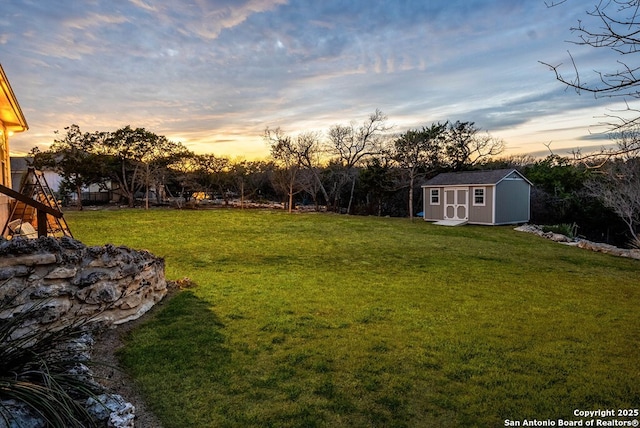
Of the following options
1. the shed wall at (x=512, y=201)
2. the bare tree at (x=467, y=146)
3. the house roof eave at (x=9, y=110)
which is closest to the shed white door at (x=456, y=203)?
the shed wall at (x=512, y=201)

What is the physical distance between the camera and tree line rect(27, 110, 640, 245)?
2292 cm

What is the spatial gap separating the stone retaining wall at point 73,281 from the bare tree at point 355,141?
22.1 metres

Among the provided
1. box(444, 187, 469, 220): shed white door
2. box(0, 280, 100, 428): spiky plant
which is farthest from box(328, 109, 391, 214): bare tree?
box(0, 280, 100, 428): spiky plant

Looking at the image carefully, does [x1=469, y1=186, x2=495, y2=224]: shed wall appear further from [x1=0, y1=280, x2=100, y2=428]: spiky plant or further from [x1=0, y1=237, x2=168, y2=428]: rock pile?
[x1=0, y1=280, x2=100, y2=428]: spiky plant

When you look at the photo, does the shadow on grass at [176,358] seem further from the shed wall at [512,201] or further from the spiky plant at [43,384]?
the shed wall at [512,201]

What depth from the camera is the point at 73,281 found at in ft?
13.0

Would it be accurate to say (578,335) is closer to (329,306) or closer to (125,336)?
(329,306)

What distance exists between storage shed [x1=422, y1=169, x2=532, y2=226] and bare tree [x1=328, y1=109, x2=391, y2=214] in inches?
288

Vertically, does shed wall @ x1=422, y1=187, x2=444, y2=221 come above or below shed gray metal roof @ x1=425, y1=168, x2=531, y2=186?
below

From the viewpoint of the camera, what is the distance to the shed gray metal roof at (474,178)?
18.8m

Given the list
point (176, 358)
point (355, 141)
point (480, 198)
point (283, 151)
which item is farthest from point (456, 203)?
point (176, 358)

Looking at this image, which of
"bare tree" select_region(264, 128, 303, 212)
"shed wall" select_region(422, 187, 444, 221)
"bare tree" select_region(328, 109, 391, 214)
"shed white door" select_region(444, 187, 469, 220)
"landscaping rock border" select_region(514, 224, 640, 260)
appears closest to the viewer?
"landscaping rock border" select_region(514, 224, 640, 260)

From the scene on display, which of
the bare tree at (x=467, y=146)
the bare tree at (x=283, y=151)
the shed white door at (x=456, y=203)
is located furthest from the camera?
the bare tree at (x=467, y=146)

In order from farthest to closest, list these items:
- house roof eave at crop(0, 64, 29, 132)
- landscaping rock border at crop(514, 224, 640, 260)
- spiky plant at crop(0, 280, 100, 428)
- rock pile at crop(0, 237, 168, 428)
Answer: landscaping rock border at crop(514, 224, 640, 260) < house roof eave at crop(0, 64, 29, 132) < rock pile at crop(0, 237, 168, 428) < spiky plant at crop(0, 280, 100, 428)
